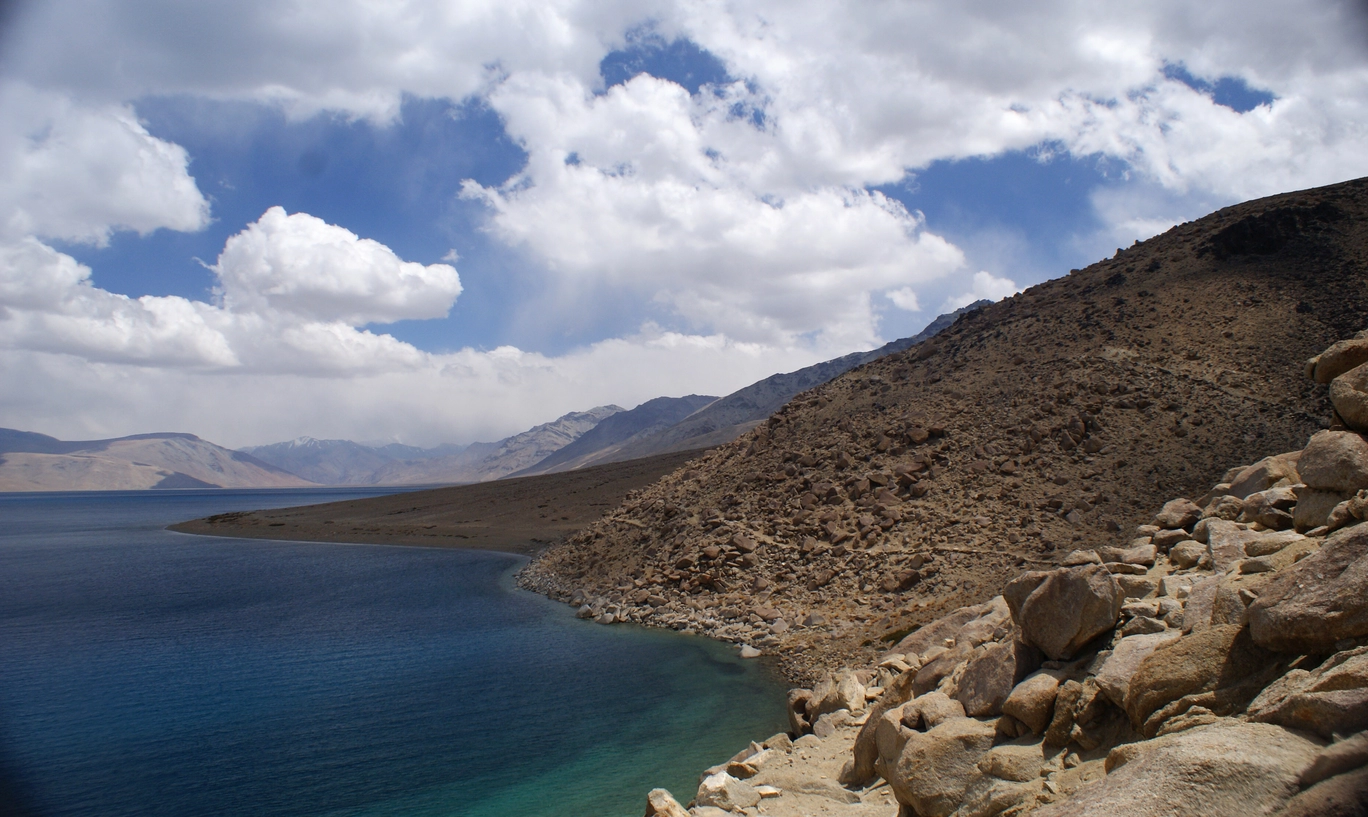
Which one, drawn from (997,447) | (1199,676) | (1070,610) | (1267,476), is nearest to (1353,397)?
(1267,476)

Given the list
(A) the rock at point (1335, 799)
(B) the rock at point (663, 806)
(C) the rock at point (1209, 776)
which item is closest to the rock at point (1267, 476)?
(C) the rock at point (1209, 776)

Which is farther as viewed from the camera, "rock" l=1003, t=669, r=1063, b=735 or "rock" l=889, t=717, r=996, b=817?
"rock" l=1003, t=669, r=1063, b=735

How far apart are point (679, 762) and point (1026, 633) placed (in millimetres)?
9661

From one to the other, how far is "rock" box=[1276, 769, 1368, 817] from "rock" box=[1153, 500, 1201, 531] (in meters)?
11.4

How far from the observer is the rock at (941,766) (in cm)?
842

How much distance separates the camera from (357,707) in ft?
68.2

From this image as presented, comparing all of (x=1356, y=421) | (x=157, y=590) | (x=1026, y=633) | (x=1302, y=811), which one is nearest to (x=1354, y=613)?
(x=1302, y=811)

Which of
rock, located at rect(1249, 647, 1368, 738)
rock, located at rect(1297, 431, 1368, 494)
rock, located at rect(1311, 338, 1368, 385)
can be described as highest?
rock, located at rect(1311, 338, 1368, 385)

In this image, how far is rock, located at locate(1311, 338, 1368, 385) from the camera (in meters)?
10.7

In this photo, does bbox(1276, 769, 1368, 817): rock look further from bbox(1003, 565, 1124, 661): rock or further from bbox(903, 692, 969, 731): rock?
bbox(903, 692, 969, 731): rock

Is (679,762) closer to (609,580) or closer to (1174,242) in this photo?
(609,580)

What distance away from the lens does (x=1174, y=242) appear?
42719 millimetres

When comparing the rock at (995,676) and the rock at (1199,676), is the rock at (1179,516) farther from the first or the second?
the rock at (1199,676)

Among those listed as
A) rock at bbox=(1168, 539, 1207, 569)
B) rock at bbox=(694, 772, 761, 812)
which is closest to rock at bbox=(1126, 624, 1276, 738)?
rock at bbox=(1168, 539, 1207, 569)
